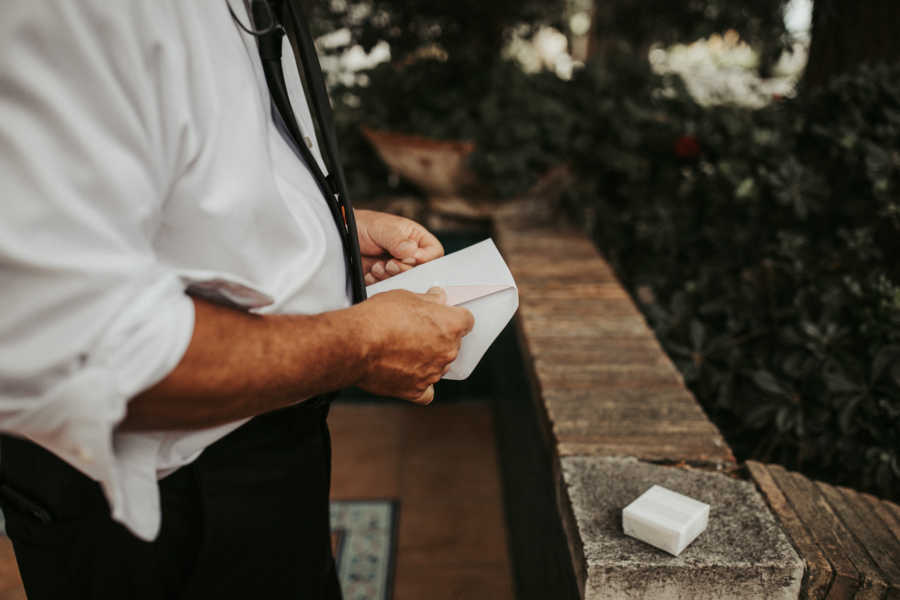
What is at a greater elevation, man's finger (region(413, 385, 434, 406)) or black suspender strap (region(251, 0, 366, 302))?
black suspender strap (region(251, 0, 366, 302))

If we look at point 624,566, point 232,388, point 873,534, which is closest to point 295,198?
point 232,388

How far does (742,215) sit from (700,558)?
1.74 m

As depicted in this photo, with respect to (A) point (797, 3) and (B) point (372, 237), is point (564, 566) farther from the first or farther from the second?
(A) point (797, 3)

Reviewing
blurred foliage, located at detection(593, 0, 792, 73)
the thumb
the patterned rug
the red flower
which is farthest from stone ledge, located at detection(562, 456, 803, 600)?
blurred foliage, located at detection(593, 0, 792, 73)

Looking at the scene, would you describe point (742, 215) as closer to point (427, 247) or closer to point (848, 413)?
point (848, 413)

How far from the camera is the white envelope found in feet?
2.83

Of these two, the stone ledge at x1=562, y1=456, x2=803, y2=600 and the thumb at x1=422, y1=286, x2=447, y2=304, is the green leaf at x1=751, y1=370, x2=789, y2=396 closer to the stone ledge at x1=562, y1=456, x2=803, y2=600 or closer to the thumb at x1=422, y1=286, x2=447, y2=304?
the stone ledge at x1=562, y1=456, x2=803, y2=600

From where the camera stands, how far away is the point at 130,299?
0.56m

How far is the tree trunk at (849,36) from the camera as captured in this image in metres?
2.54

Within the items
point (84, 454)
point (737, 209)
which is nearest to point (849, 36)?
point (737, 209)

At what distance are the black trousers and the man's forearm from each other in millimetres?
137

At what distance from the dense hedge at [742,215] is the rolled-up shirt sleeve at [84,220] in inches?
63.8

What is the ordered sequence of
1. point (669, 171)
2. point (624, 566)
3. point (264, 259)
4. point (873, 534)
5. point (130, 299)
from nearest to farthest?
point (130, 299)
point (264, 259)
point (624, 566)
point (873, 534)
point (669, 171)

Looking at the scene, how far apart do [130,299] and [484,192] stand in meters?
2.34
